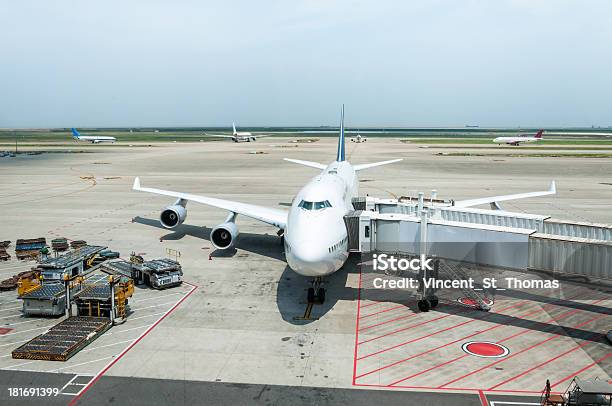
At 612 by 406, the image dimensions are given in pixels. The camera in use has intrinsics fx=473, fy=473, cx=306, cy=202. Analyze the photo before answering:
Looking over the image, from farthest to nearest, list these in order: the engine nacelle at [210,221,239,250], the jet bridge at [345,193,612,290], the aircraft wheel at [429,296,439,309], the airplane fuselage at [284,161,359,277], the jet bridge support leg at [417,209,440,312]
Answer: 1. the engine nacelle at [210,221,239,250]
2. the aircraft wheel at [429,296,439,309]
3. the jet bridge support leg at [417,209,440,312]
4. the airplane fuselage at [284,161,359,277]
5. the jet bridge at [345,193,612,290]

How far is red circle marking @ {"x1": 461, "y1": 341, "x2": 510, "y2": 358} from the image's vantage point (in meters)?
18.8

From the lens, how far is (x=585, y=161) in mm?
106812

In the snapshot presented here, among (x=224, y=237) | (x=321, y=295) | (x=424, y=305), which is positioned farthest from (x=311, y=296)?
(x=224, y=237)

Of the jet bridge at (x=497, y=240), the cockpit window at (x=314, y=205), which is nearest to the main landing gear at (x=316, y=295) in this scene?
the jet bridge at (x=497, y=240)

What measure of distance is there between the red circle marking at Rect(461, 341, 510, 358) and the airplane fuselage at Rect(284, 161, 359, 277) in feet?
22.0

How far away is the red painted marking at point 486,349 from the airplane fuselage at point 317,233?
6808 mm

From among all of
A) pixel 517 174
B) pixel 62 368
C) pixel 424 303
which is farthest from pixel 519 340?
pixel 517 174

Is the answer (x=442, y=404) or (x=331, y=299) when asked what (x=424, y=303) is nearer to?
(x=331, y=299)

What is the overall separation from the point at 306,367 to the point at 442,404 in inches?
197

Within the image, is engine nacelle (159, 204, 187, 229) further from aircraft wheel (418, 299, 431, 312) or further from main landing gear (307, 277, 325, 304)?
aircraft wheel (418, 299, 431, 312)

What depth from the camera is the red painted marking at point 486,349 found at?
1884cm

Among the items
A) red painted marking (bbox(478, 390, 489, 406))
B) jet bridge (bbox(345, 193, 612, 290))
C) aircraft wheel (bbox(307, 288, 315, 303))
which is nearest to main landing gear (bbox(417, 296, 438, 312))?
jet bridge (bbox(345, 193, 612, 290))

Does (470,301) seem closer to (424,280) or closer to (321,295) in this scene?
(424,280)

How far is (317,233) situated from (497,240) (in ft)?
27.2
